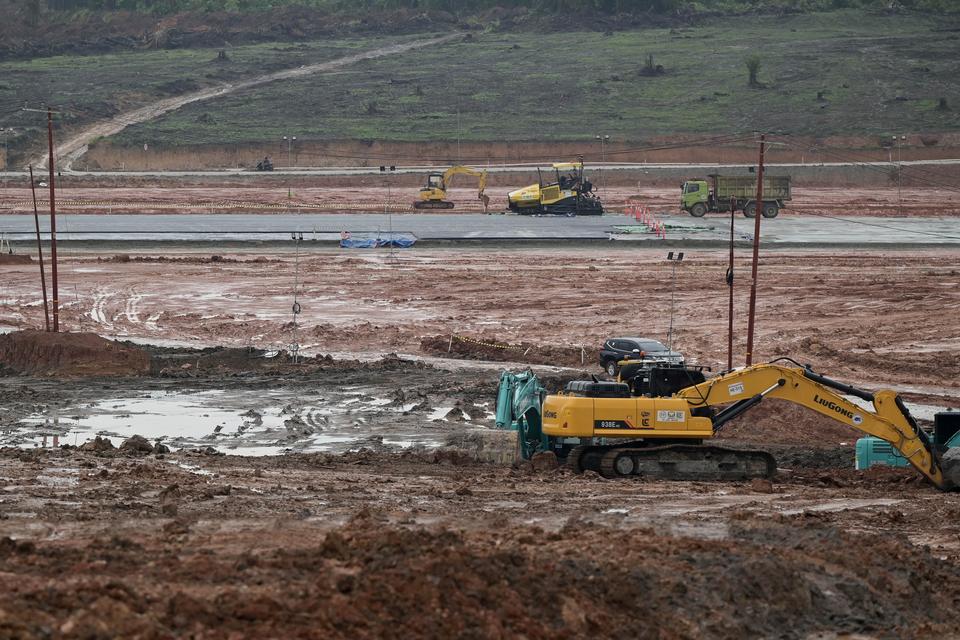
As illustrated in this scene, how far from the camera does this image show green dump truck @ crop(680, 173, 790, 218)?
204ft

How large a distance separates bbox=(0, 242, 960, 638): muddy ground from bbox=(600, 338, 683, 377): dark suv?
1279 mm

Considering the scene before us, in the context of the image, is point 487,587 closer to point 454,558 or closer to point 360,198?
point 454,558

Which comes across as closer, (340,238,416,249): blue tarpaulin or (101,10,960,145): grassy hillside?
(340,238,416,249): blue tarpaulin

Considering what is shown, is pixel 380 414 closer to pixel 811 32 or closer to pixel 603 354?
pixel 603 354

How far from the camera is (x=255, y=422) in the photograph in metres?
24.5

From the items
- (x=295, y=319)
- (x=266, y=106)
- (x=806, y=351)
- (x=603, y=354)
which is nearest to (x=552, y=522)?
(x=603, y=354)

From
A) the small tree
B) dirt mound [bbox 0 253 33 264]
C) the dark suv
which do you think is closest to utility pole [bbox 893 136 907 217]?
the small tree

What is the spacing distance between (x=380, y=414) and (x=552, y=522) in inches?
413

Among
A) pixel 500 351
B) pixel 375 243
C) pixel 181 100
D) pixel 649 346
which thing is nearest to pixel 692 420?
pixel 649 346

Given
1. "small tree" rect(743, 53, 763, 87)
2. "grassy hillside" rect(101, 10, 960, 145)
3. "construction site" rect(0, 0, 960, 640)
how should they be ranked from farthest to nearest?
"small tree" rect(743, 53, 763, 87), "grassy hillside" rect(101, 10, 960, 145), "construction site" rect(0, 0, 960, 640)

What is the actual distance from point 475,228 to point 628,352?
28.1 metres

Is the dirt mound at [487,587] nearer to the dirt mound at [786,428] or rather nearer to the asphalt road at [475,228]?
the dirt mound at [786,428]

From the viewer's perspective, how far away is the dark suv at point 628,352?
1139 inches

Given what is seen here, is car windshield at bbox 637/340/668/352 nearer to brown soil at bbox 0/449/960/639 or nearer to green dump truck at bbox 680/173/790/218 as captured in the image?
brown soil at bbox 0/449/960/639
